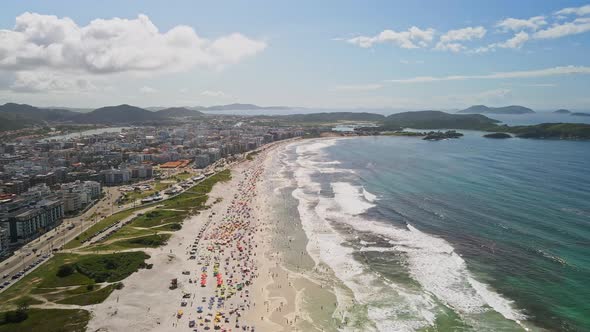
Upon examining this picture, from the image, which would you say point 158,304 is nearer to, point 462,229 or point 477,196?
point 462,229

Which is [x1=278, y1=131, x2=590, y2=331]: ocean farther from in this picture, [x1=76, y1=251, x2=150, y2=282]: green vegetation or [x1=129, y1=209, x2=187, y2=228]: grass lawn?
[x1=76, y1=251, x2=150, y2=282]: green vegetation

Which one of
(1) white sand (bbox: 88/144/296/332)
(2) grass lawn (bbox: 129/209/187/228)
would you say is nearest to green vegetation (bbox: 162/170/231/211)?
(2) grass lawn (bbox: 129/209/187/228)

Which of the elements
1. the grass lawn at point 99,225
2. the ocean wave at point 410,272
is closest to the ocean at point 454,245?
the ocean wave at point 410,272

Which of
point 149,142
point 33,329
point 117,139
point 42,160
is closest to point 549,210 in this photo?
point 33,329

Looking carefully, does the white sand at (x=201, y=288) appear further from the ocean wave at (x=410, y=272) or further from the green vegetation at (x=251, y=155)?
the green vegetation at (x=251, y=155)

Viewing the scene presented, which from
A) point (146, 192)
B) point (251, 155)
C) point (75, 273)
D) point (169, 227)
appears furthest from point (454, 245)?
point (251, 155)

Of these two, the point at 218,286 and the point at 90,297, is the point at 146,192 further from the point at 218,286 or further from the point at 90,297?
the point at 218,286
